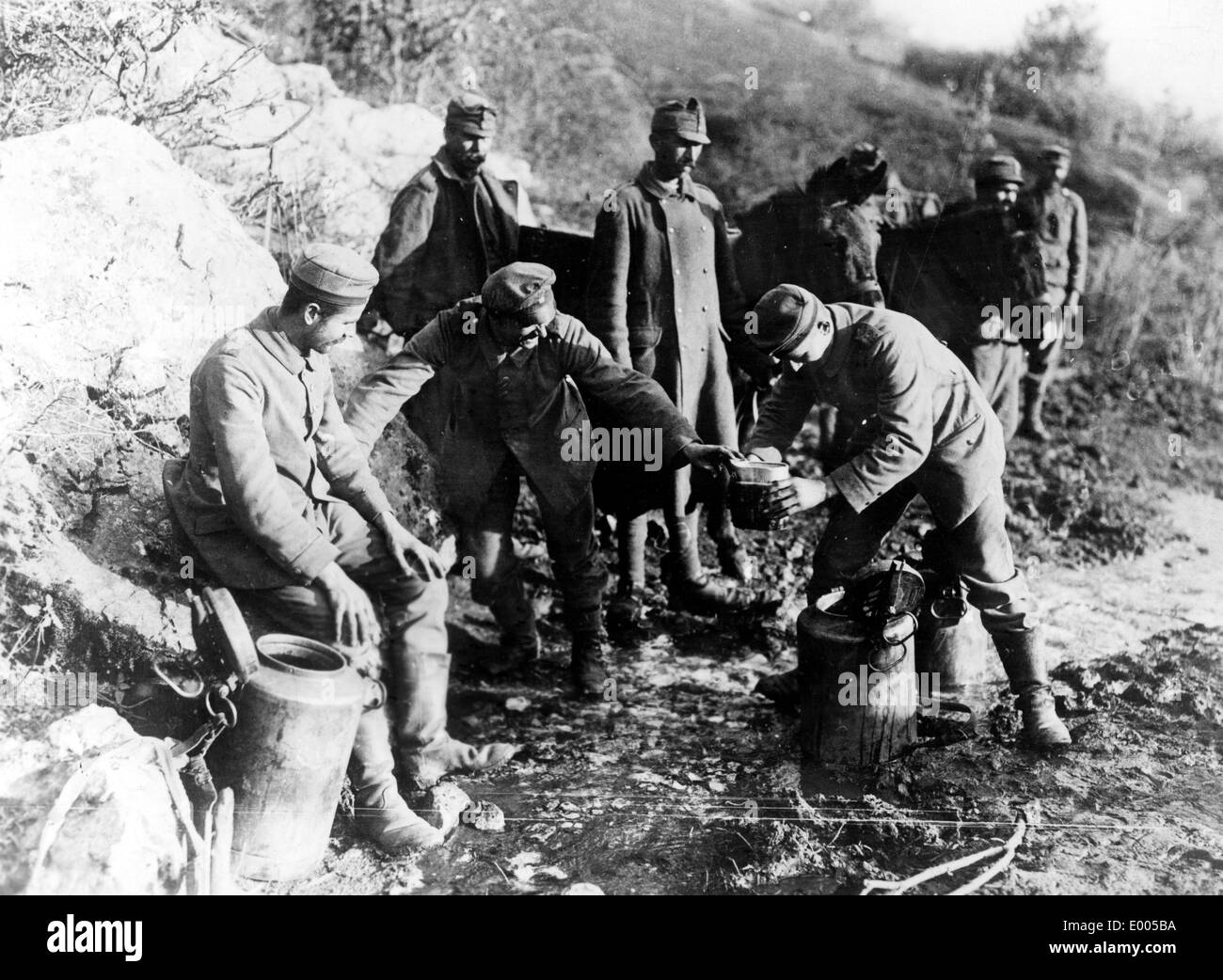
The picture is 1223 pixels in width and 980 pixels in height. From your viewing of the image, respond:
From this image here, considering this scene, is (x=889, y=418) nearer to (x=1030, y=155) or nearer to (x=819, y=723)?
(x=819, y=723)

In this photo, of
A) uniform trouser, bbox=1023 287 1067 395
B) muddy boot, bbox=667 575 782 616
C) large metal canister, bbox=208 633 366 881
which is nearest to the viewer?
large metal canister, bbox=208 633 366 881

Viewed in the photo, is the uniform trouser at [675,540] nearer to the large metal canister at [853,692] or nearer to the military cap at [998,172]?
the large metal canister at [853,692]

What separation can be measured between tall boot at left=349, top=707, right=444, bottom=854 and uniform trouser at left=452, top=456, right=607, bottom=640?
1072mm

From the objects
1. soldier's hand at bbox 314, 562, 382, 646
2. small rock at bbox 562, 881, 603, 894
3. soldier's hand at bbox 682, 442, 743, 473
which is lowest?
small rock at bbox 562, 881, 603, 894

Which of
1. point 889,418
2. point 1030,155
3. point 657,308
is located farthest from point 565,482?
point 1030,155

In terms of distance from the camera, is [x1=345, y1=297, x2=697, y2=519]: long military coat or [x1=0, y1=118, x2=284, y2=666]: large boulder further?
[x1=345, y1=297, x2=697, y2=519]: long military coat

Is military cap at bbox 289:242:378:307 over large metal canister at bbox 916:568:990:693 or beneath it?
over

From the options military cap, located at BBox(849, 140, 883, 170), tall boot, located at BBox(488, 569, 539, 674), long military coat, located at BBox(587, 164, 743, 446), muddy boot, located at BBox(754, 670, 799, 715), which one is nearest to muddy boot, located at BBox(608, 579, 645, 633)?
tall boot, located at BBox(488, 569, 539, 674)

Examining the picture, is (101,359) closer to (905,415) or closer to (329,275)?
(329,275)

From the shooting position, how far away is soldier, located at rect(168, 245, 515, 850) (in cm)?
386

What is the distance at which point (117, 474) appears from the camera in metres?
4.39

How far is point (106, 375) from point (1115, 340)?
7.55m

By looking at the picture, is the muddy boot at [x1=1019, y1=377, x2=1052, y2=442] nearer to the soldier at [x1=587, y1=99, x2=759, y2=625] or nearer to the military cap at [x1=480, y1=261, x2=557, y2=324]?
the soldier at [x1=587, y1=99, x2=759, y2=625]

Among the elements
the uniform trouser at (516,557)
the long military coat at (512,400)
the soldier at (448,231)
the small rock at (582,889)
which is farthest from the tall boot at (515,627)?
the small rock at (582,889)
